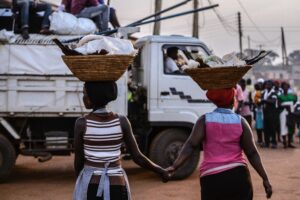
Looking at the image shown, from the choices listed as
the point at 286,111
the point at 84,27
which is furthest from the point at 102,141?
the point at 286,111

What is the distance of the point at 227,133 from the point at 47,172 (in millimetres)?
6701

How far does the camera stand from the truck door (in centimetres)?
925

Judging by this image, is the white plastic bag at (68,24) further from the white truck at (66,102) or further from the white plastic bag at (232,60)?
the white plastic bag at (232,60)

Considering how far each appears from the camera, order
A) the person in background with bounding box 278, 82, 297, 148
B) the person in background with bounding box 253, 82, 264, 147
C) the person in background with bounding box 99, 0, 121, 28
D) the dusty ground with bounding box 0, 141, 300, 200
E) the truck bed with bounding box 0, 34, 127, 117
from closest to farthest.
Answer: the dusty ground with bounding box 0, 141, 300, 200 < the truck bed with bounding box 0, 34, 127, 117 < the person in background with bounding box 99, 0, 121, 28 < the person in background with bounding box 278, 82, 297, 148 < the person in background with bounding box 253, 82, 264, 147

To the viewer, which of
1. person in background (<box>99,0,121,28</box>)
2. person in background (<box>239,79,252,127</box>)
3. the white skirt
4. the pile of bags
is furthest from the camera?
the white skirt

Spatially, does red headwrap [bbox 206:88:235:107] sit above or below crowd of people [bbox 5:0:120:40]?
below

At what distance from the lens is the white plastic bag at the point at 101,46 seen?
13.0 ft

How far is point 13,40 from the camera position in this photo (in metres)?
8.82

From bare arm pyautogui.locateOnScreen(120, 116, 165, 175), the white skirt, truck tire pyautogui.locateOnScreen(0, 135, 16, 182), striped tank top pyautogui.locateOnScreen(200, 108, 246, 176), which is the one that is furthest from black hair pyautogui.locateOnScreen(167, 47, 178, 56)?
Result: the white skirt

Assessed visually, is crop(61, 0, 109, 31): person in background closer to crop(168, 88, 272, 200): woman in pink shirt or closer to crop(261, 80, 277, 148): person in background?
crop(168, 88, 272, 200): woman in pink shirt

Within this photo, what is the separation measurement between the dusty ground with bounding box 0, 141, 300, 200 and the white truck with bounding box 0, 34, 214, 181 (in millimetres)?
448

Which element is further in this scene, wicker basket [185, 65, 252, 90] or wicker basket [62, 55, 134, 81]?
wicker basket [185, 65, 252, 90]

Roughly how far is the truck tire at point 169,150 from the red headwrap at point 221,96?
Answer: 495 cm

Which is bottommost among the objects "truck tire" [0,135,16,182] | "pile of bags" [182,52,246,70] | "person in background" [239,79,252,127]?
"truck tire" [0,135,16,182]
